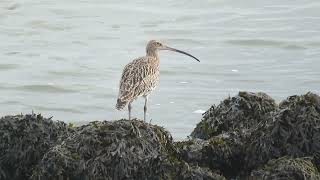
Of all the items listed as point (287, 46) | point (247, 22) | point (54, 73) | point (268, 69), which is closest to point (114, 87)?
point (54, 73)

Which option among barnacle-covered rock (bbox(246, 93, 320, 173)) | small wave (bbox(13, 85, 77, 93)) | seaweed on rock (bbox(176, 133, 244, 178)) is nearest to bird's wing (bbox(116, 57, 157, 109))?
small wave (bbox(13, 85, 77, 93))

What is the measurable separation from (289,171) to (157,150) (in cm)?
86

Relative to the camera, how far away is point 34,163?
625 centimetres

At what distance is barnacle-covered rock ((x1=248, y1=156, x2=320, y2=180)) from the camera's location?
5574 millimetres

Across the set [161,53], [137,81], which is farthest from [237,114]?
[161,53]

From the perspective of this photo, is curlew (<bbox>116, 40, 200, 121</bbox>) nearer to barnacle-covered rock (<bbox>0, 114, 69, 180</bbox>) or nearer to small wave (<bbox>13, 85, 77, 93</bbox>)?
small wave (<bbox>13, 85, 77, 93</bbox>)

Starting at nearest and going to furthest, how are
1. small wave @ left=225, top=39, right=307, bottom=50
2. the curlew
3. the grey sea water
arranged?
the curlew < the grey sea water < small wave @ left=225, top=39, right=307, bottom=50

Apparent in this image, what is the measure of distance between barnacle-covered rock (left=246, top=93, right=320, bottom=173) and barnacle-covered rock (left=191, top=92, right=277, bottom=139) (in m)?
0.65

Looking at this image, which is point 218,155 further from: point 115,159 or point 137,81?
point 137,81

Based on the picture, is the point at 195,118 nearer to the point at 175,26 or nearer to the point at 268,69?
the point at 268,69

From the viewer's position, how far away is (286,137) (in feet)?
19.8

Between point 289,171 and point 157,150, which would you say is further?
point 157,150

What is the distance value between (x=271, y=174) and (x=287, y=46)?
11.3m

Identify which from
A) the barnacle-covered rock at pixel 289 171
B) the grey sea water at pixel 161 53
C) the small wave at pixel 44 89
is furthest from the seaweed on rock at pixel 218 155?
the small wave at pixel 44 89
